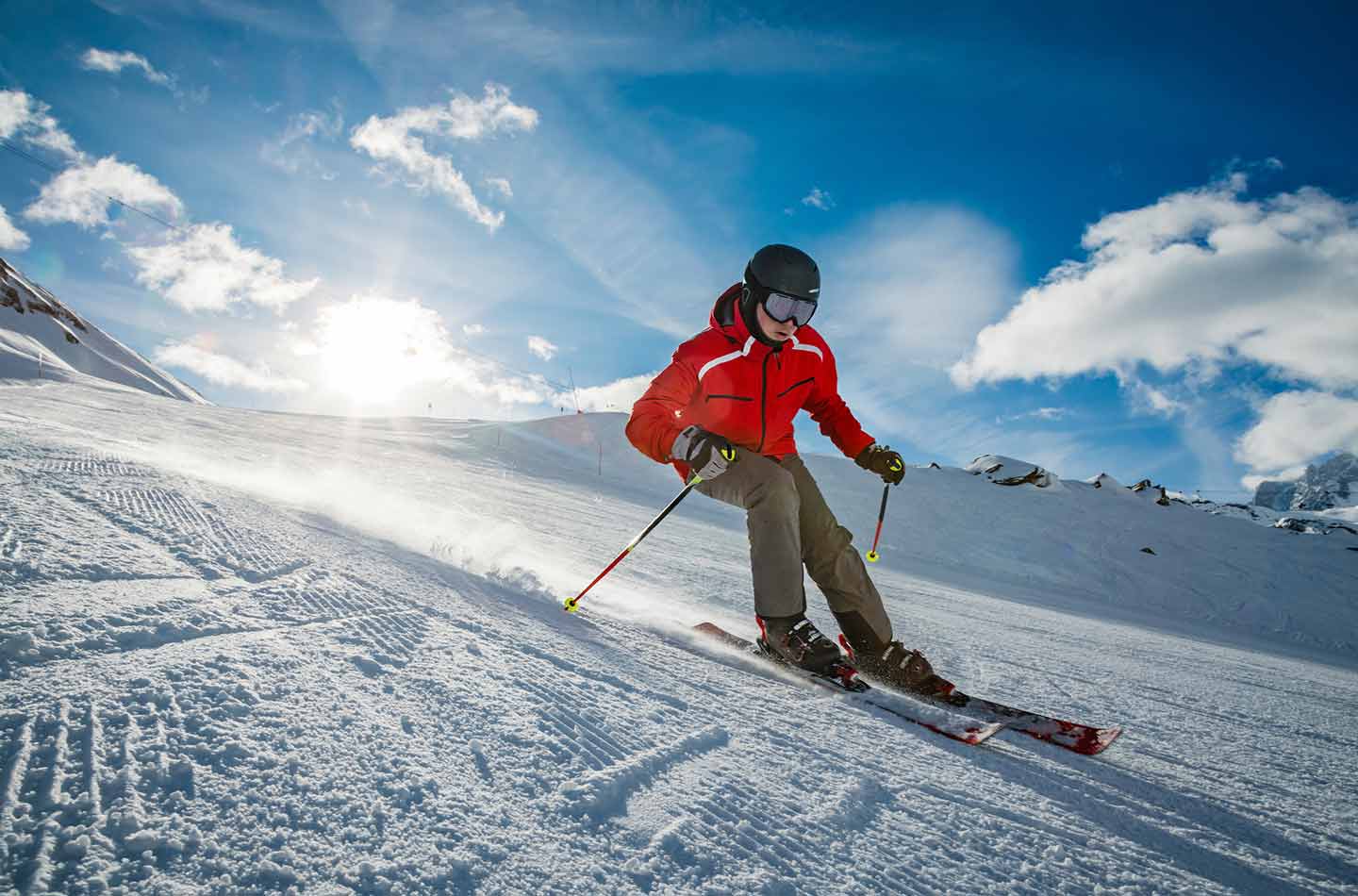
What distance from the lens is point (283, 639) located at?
1549 mm

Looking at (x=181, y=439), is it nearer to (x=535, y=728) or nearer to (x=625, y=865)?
(x=535, y=728)

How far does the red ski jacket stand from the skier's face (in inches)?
3.1

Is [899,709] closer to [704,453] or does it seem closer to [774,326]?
[704,453]

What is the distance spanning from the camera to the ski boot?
7.71 ft

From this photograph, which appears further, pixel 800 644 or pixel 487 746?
pixel 800 644

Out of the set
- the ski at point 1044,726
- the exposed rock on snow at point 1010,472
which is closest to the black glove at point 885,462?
the ski at point 1044,726

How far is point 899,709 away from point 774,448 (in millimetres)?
1473

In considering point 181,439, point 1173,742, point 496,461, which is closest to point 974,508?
point 496,461

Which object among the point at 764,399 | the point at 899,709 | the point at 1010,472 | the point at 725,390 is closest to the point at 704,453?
the point at 725,390

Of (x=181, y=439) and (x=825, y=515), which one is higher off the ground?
(x=825, y=515)

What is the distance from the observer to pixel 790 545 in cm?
254

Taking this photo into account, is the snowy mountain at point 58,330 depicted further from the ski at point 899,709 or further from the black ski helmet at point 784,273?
the ski at point 899,709

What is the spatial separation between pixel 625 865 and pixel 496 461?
17.7 m

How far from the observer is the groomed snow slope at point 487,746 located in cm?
90
